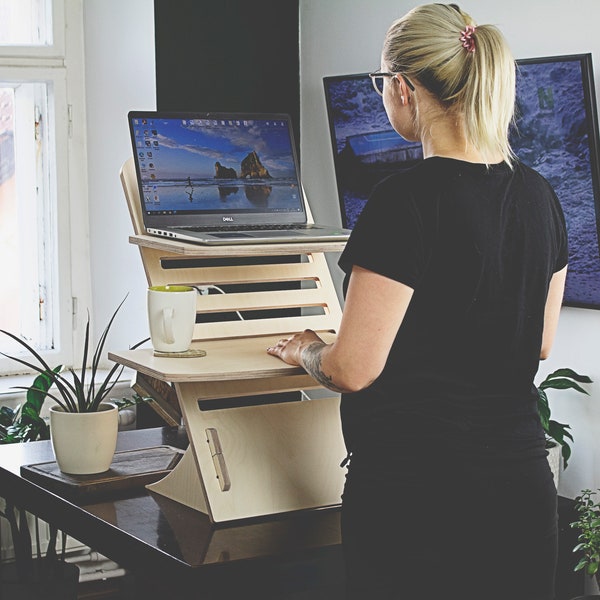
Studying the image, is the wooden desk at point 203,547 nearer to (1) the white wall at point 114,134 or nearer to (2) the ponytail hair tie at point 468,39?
(2) the ponytail hair tie at point 468,39

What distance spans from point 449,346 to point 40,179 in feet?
8.17

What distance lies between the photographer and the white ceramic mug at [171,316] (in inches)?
73.4

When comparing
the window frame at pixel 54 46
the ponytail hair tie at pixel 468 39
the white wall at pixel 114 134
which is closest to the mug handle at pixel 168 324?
the ponytail hair tie at pixel 468 39

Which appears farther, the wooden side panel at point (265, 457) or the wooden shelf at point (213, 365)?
the wooden side panel at point (265, 457)

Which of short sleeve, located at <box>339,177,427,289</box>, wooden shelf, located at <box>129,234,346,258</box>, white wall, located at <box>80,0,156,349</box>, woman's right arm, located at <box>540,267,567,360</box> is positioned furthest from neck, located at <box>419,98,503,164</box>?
white wall, located at <box>80,0,156,349</box>

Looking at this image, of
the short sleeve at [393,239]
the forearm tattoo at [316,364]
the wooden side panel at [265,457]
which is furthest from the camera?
the wooden side panel at [265,457]

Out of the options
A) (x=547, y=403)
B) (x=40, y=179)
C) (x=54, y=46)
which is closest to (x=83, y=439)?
(x=547, y=403)

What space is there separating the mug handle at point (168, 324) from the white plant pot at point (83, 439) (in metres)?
0.21

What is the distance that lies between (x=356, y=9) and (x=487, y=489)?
2.49m

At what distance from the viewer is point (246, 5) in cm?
374

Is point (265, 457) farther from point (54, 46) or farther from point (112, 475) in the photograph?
point (54, 46)

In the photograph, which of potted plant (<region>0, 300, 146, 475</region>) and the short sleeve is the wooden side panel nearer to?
potted plant (<region>0, 300, 146, 475</region>)

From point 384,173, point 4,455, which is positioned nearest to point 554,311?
point 4,455

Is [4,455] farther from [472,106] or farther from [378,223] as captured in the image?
[472,106]
